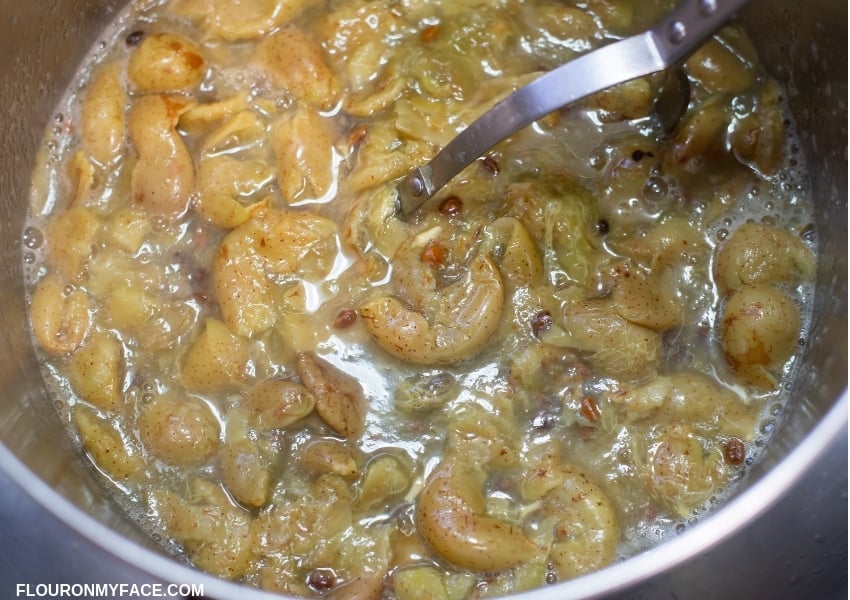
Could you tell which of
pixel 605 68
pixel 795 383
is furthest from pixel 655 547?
pixel 605 68

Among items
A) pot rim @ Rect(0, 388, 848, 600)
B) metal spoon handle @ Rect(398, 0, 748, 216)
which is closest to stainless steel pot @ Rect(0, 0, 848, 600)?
pot rim @ Rect(0, 388, 848, 600)

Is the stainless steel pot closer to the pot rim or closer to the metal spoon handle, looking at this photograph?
the pot rim

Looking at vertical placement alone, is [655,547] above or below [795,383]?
above

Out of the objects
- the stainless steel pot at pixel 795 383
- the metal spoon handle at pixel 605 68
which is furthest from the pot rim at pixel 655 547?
the metal spoon handle at pixel 605 68

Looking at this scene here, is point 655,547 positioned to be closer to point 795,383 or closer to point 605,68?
point 795,383

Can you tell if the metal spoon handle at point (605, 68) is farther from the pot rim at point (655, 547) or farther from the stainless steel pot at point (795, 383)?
the pot rim at point (655, 547)

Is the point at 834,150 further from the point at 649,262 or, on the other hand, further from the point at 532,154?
the point at 532,154
